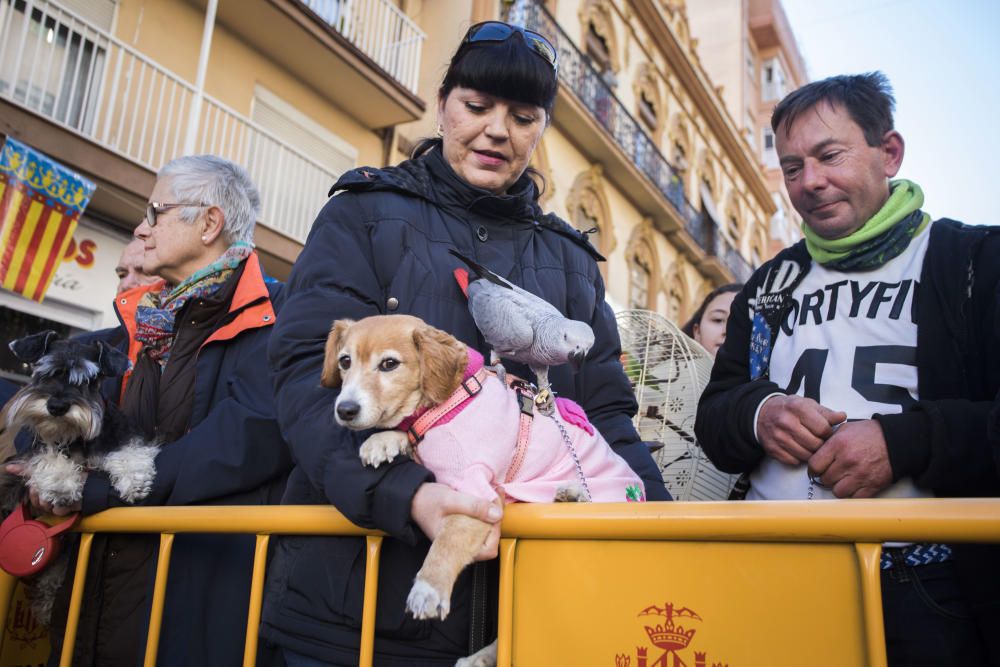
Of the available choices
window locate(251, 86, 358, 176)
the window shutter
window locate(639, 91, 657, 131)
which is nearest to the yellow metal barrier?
the window shutter

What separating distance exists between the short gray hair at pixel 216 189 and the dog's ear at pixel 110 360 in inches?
24.0

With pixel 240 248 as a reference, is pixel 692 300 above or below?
above

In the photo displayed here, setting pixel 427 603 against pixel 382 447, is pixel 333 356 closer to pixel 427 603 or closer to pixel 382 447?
pixel 382 447

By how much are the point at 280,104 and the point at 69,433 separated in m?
8.80

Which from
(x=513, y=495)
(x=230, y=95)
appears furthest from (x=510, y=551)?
(x=230, y=95)

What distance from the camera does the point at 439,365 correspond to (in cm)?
159

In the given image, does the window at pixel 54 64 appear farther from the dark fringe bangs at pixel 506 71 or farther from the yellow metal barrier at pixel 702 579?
the yellow metal barrier at pixel 702 579

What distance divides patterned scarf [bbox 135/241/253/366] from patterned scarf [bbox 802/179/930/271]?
7.01ft

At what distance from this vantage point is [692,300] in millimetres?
22375

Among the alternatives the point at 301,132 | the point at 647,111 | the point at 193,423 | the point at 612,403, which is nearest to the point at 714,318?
the point at 612,403

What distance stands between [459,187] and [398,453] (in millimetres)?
853

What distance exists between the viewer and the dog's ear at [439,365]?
1586 millimetres

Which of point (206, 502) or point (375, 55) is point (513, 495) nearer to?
point (206, 502)

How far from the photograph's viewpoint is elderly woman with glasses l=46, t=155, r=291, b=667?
2199 mm
